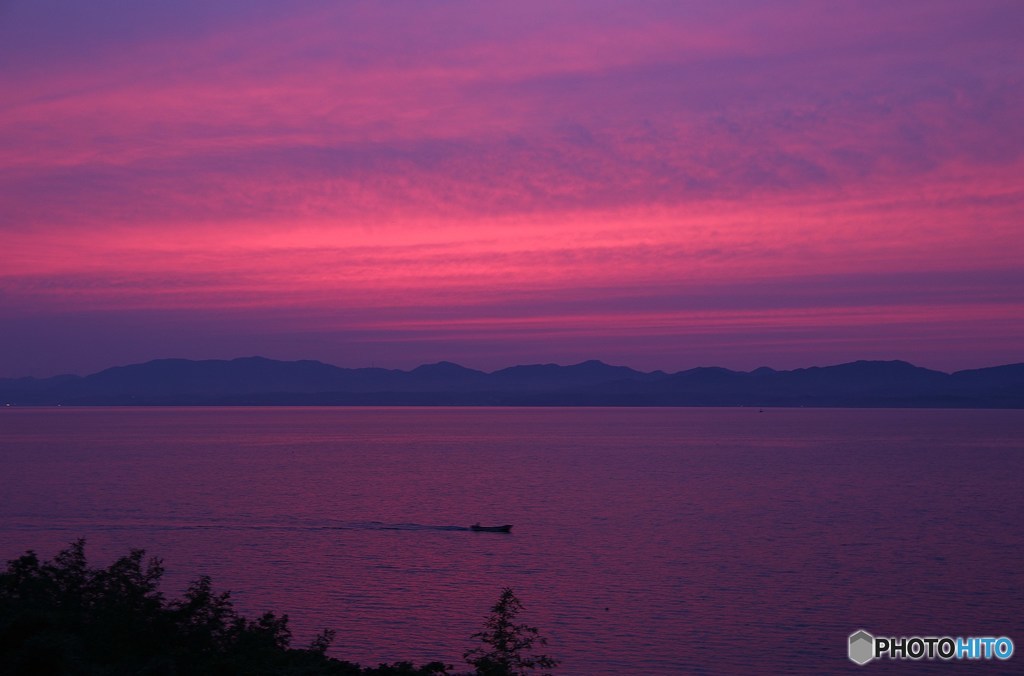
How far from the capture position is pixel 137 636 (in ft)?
79.0

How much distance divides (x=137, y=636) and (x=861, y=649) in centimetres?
2127

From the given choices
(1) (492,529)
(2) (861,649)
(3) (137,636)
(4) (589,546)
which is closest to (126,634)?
(3) (137,636)

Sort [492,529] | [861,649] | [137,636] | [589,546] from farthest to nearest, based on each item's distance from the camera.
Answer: [492,529], [589,546], [861,649], [137,636]

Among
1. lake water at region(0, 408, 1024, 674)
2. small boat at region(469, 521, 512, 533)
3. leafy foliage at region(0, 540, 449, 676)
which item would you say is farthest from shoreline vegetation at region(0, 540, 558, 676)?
small boat at region(469, 521, 512, 533)

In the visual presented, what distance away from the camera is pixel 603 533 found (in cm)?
5894

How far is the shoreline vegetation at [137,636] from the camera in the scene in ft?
68.7

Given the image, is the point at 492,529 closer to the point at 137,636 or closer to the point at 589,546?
the point at 589,546

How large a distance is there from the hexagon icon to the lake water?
62cm

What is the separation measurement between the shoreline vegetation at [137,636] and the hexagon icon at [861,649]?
1214 cm

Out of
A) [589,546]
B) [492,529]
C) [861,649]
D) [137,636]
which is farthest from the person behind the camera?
[492,529]

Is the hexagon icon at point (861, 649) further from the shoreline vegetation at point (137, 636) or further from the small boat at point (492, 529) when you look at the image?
the small boat at point (492, 529)

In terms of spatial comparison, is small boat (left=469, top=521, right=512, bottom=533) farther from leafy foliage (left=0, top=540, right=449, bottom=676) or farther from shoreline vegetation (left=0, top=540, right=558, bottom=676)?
shoreline vegetation (left=0, top=540, right=558, bottom=676)

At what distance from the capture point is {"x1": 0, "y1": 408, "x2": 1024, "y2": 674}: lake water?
35.6 m

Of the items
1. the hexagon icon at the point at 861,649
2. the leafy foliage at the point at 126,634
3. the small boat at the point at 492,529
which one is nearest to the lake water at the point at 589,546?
the hexagon icon at the point at 861,649
